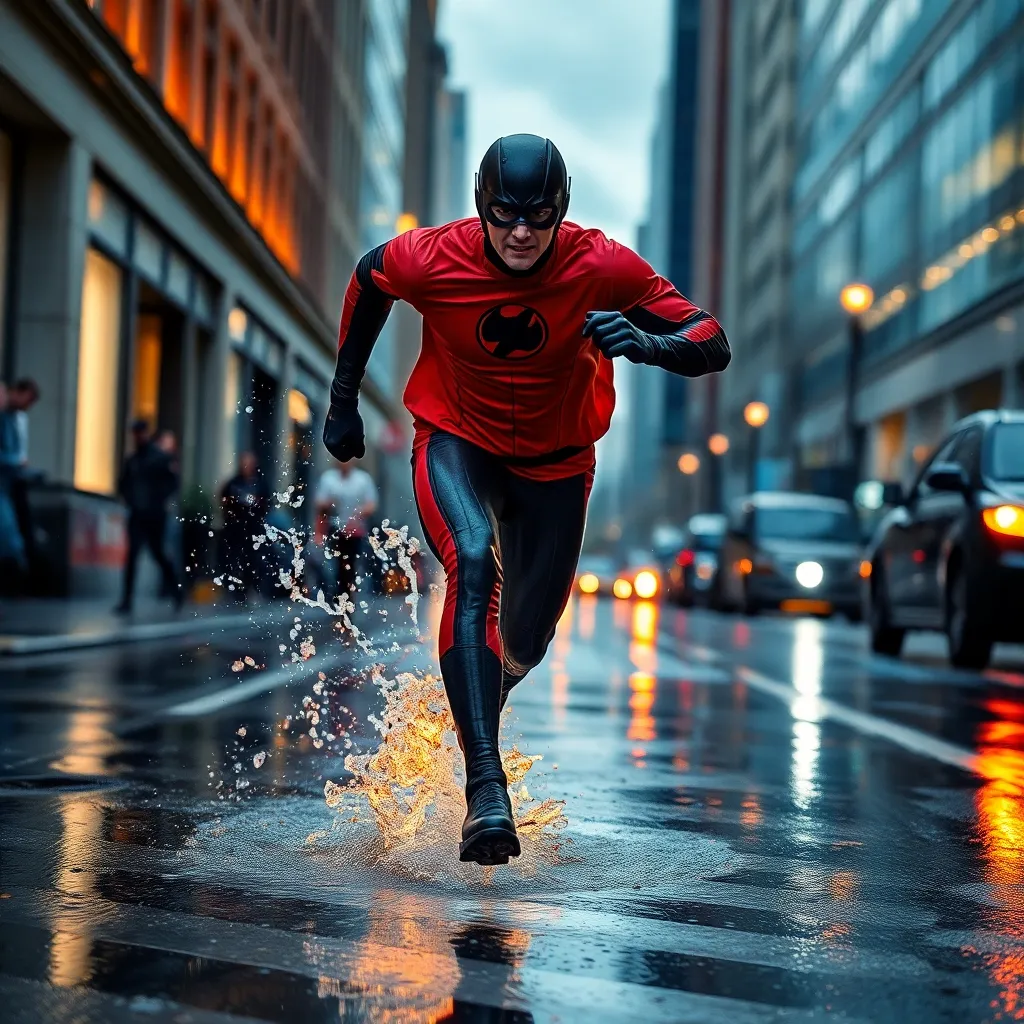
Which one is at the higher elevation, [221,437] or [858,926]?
[221,437]

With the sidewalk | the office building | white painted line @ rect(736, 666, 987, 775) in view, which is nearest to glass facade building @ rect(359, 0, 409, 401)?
the office building

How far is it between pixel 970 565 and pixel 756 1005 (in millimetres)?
10397

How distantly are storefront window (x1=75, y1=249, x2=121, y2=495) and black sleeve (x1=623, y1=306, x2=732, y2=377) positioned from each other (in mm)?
19348

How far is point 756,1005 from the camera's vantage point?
3377mm

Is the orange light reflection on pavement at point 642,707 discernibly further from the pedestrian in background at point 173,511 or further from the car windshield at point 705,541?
the car windshield at point 705,541

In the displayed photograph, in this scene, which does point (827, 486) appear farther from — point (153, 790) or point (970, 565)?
point (153, 790)

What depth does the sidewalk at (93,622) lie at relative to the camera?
1388 centimetres

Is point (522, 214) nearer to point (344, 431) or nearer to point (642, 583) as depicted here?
point (344, 431)

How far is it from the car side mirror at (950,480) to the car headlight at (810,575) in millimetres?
16536

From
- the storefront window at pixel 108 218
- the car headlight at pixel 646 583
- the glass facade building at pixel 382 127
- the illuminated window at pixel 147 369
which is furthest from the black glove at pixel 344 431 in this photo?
the glass facade building at pixel 382 127

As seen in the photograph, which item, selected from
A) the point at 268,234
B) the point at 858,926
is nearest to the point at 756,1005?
the point at 858,926

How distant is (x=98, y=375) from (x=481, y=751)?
72.7 feet

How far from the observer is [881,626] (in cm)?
1722

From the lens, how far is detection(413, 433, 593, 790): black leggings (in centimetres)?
480
